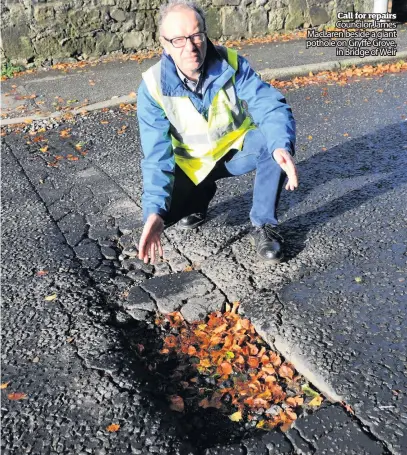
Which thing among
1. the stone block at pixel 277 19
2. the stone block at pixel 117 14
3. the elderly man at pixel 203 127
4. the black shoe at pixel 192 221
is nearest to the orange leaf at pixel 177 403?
the elderly man at pixel 203 127

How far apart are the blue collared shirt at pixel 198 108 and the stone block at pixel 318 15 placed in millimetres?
8061

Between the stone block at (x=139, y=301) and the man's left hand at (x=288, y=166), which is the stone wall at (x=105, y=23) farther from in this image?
the man's left hand at (x=288, y=166)

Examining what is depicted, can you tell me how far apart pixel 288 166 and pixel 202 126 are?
701mm

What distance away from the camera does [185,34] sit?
3.04 m

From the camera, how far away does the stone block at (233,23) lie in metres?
10.0

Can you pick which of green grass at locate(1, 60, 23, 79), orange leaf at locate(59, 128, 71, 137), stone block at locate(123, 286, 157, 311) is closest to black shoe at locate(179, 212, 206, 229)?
stone block at locate(123, 286, 157, 311)

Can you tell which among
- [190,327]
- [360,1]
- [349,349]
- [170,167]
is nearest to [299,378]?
[349,349]

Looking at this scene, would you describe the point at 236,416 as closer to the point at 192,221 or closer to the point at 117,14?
the point at 192,221

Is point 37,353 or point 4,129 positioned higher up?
point 37,353

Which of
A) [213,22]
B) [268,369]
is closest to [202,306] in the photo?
[268,369]

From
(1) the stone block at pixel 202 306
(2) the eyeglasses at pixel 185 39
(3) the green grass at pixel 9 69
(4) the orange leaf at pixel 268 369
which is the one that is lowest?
(3) the green grass at pixel 9 69

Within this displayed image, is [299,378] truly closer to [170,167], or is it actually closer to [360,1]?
[170,167]

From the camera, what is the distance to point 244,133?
11.7ft

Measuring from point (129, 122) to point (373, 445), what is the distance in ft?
16.4
